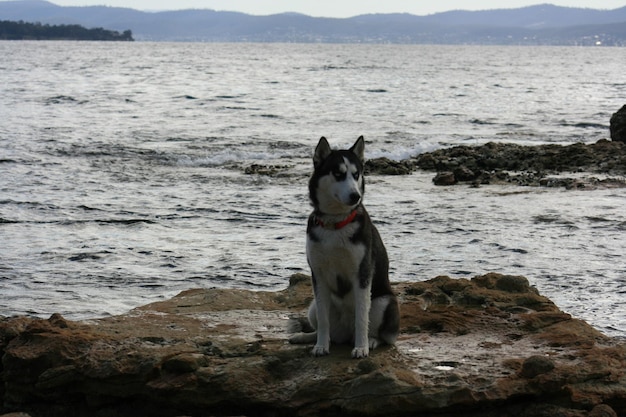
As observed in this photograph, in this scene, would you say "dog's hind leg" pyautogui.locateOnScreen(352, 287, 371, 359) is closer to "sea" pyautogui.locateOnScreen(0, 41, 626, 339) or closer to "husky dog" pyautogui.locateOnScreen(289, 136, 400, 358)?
"husky dog" pyautogui.locateOnScreen(289, 136, 400, 358)

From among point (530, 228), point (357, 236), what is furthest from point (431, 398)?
point (530, 228)

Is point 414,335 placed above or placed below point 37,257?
above

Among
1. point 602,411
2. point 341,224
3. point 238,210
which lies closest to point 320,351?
point 341,224

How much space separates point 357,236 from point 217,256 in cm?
759

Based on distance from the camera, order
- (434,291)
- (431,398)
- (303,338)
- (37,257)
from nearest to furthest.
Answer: (431,398), (303,338), (434,291), (37,257)

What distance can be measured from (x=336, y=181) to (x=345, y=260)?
2.08ft

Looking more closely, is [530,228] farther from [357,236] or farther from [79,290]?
[357,236]

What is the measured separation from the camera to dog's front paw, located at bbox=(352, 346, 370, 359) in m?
6.93

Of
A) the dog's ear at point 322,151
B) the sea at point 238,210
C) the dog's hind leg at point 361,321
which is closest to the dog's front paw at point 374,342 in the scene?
the dog's hind leg at point 361,321

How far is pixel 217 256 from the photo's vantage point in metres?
14.2

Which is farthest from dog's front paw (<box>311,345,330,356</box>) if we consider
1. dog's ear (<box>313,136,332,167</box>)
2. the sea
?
the sea

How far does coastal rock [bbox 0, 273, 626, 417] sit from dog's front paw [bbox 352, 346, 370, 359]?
91 millimetres

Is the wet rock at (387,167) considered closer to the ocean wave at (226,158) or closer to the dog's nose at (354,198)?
the ocean wave at (226,158)

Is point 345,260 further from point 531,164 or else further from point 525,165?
point 531,164
